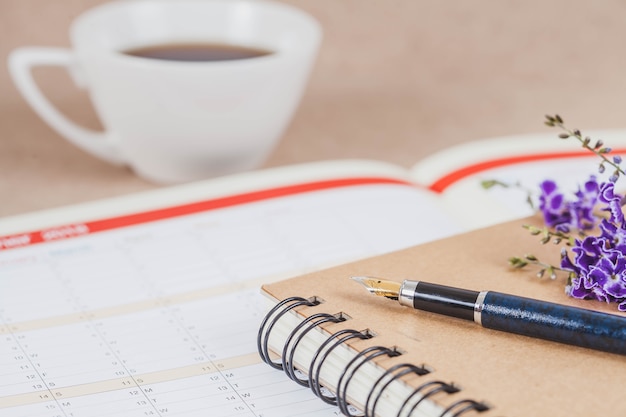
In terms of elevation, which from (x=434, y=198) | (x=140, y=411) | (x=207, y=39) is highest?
(x=207, y=39)

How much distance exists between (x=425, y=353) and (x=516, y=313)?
0.08 metres

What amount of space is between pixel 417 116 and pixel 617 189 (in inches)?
17.0

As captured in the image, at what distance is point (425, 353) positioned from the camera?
0.75 m

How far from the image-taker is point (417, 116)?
60.0 inches

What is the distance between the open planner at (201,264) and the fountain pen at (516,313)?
0.03 metres

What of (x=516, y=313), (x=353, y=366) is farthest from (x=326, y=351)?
(x=516, y=313)

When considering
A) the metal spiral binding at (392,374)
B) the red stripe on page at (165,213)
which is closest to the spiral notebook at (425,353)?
the metal spiral binding at (392,374)

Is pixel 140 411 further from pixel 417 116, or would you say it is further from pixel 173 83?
pixel 417 116

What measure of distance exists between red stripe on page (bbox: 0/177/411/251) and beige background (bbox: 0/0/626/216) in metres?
0.16

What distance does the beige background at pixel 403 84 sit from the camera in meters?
1.36

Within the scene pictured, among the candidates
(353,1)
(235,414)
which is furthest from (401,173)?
(353,1)

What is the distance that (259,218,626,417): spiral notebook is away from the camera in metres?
0.70

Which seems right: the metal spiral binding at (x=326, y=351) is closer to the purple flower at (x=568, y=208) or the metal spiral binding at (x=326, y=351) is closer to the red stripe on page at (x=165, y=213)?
the purple flower at (x=568, y=208)

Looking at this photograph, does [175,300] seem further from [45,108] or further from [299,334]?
[45,108]
